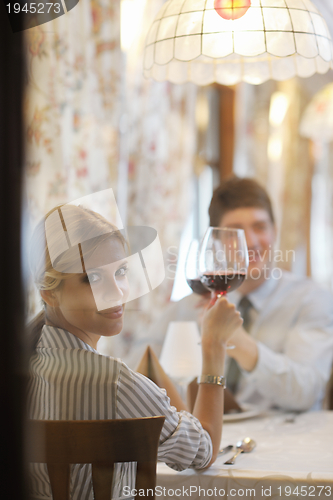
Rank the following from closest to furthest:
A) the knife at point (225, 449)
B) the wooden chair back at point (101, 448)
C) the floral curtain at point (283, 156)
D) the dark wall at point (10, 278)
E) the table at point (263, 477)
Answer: the dark wall at point (10, 278) → the wooden chair back at point (101, 448) → the table at point (263, 477) → the knife at point (225, 449) → the floral curtain at point (283, 156)

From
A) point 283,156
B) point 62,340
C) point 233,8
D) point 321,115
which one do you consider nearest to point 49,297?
point 62,340

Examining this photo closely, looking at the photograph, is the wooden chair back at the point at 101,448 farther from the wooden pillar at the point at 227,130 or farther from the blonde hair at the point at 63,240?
the wooden pillar at the point at 227,130

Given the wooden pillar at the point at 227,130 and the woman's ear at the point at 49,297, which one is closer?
the woman's ear at the point at 49,297

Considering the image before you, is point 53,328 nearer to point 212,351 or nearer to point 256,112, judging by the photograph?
point 212,351

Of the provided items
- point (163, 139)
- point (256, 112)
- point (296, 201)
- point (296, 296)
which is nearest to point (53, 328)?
point (296, 296)

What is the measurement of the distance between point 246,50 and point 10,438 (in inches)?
24.7

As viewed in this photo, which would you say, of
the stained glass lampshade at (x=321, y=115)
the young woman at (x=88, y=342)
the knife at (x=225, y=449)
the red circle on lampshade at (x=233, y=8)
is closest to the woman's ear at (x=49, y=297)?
the young woman at (x=88, y=342)

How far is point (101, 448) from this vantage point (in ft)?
1.80

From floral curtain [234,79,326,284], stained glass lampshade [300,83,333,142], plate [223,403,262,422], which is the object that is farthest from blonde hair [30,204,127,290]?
floral curtain [234,79,326,284]

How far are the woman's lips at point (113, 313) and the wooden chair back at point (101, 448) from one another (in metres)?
0.14

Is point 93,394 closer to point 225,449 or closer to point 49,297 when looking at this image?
point 49,297

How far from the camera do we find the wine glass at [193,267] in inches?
31.8

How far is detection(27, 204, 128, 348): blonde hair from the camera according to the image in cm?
55

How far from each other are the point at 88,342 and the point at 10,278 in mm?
247
